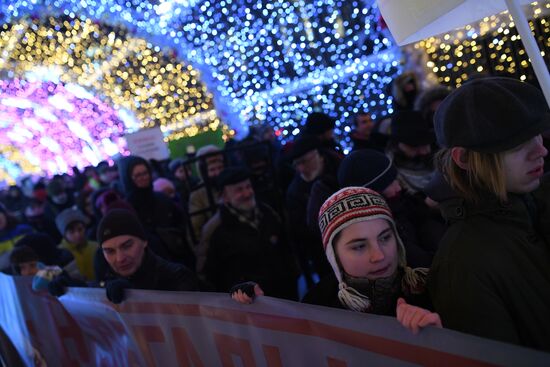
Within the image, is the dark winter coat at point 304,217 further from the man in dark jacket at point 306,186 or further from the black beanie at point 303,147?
the black beanie at point 303,147

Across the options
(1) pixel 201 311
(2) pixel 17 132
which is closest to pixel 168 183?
(1) pixel 201 311

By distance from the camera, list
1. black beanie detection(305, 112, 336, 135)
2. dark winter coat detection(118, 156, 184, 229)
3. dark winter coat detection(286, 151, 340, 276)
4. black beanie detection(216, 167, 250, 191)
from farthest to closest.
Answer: dark winter coat detection(118, 156, 184, 229)
black beanie detection(305, 112, 336, 135)
dark winter coat detection(286, 151, 340, 276)
black beanie detection(216, 167, 250, 191)

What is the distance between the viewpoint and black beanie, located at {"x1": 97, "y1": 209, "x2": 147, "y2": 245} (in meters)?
3.66

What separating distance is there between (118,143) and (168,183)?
33.4 ft

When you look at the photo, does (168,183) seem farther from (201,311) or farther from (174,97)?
(174,97)

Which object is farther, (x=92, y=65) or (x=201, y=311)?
(x=92, y=65)

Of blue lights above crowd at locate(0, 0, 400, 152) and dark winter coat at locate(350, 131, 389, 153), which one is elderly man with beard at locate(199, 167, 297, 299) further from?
blue lights above crowd at locate(0, 0, 400, 152)

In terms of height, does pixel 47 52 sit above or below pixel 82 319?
above

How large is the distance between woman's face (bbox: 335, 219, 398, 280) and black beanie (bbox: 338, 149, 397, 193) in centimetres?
106

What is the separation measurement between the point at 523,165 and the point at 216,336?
155 centimetres

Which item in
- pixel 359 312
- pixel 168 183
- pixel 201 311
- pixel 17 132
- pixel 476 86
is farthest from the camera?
pixel 17 132

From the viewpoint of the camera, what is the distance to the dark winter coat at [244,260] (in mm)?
4352

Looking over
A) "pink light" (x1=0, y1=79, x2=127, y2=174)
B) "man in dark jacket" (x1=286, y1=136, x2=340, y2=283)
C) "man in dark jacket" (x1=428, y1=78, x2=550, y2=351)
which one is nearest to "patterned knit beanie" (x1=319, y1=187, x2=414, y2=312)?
"man in dark jacket" (x1=428, y1=78, x2=550, y2=351)

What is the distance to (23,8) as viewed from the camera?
42.3 feet
